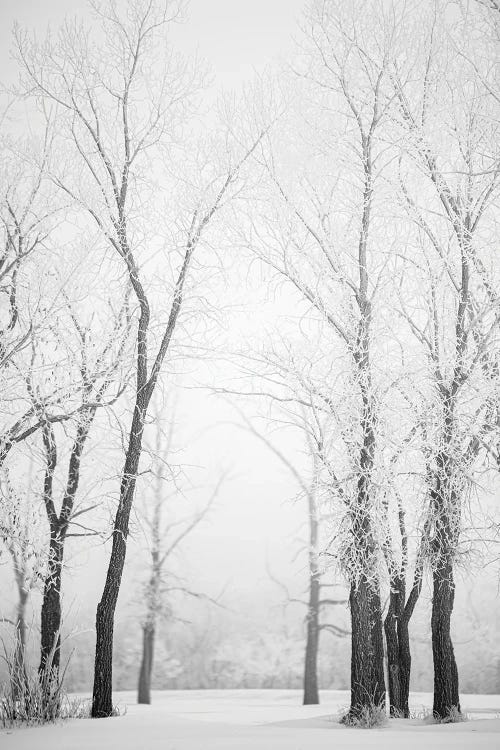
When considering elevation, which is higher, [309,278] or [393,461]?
[309,278]

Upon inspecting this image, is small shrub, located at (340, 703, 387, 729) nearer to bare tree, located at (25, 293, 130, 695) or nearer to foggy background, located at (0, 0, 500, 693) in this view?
bare tree, located at (25, 293, 130, 695)

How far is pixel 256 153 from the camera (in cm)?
978

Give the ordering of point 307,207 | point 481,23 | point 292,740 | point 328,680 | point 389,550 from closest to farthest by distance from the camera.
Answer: point 292,740 → point 481,23 → point 389,550 → point 307,207 → point 328,680

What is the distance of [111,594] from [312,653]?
10.2 meters

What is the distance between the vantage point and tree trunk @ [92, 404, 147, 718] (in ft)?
25.0

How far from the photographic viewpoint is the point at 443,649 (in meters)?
8.15

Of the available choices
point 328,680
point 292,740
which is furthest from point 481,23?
point 328,680

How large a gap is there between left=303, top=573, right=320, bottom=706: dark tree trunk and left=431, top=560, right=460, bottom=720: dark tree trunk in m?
7.45

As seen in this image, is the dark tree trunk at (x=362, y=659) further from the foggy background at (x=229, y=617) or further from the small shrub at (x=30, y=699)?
the foggy background at (x=229, y=617)

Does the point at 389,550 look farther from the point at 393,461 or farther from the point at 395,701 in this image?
the point at 395,701

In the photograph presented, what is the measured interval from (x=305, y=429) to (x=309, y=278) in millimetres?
2471

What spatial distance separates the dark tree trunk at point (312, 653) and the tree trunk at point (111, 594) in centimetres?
865

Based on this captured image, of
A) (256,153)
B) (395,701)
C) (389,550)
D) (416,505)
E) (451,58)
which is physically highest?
(451,58)

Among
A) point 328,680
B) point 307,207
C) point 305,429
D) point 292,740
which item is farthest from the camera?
point 328,680
